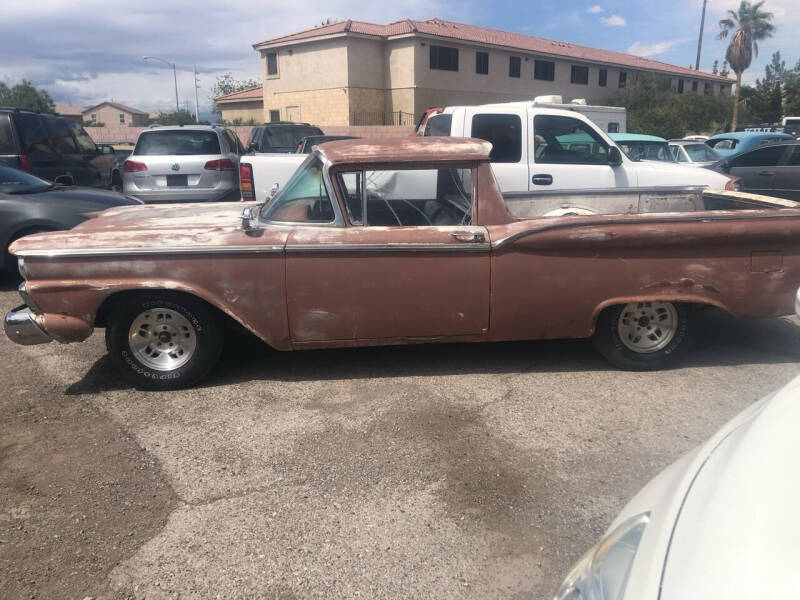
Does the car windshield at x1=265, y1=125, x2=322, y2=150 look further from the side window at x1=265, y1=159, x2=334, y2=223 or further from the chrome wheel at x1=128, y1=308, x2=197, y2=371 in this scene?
the chrome wheel at x1=128, y1=308, x2=197, y2=371

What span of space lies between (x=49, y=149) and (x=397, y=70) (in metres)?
29.9

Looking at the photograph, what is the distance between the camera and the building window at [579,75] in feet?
147

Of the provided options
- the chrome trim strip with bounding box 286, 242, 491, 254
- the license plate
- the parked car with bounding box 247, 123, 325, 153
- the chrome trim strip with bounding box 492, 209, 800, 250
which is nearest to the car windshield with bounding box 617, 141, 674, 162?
the parked car with bounding box 247, 123, 325, 153

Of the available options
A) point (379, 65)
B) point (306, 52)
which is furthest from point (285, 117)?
point (379, 65)

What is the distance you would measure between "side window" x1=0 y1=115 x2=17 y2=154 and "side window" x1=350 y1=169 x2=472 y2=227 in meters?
8.14

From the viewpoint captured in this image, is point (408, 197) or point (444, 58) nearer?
point (408, 197)

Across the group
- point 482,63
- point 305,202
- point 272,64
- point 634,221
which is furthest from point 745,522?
point 272,64

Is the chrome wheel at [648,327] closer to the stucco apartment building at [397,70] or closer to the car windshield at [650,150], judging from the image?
the car windshield at [650,150]

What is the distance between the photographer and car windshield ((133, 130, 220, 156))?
407 inches

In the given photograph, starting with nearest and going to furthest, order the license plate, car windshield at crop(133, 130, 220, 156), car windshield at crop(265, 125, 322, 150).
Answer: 1. the license plate
2. car windshield at crop(133, 130, 220, 156)
3. car windshield at crop(265, 125, 322, 150)

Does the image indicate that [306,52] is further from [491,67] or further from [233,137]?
[233,137]

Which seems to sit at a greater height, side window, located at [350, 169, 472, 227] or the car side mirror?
the car side mirror

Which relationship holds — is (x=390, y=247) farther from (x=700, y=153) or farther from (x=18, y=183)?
(x=700, y=153)

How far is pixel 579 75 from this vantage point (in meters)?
45.1
